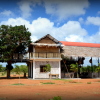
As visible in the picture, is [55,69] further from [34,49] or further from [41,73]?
[34,49]

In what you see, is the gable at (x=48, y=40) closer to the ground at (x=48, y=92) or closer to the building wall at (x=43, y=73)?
the building wall at (x=43, y=73)

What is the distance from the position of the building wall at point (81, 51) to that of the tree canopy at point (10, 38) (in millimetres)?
5404

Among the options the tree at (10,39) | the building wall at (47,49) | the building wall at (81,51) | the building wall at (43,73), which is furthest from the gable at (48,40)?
the building wall at (43,73)

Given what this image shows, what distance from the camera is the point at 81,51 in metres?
22.9

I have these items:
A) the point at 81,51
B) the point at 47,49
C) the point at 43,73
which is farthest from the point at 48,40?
the point at 81,51

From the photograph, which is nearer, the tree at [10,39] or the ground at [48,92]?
the ground at [48,92]

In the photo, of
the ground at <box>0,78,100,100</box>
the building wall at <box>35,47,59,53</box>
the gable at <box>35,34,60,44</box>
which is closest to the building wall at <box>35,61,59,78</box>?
the building wall at <box>35,47,59,53</box>

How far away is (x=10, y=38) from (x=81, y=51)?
9685 mm

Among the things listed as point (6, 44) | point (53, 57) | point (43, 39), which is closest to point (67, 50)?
point (53, 57)

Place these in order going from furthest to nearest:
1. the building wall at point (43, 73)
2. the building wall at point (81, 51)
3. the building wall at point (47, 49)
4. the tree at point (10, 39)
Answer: the building wall at point (47, 49), the building wall at point (81, 51), the building wall at point (43, 73), the tree at point (10, 39)

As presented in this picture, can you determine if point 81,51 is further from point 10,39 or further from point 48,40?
point 10,39

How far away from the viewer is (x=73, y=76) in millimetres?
23188

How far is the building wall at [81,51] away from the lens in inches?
875

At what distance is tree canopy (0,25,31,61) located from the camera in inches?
810
